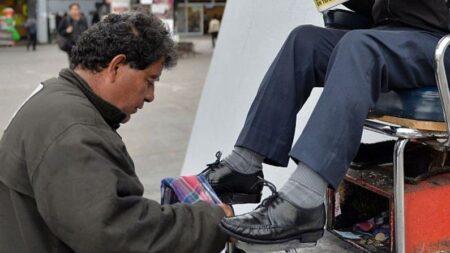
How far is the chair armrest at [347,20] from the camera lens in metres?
2.31

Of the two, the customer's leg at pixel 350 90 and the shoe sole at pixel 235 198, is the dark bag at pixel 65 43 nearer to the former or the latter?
the shoe sole at pixel 235 198

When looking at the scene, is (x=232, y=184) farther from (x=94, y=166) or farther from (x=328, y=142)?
(x=94, y=166)

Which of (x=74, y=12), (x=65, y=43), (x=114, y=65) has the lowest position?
(x=65, y=43)

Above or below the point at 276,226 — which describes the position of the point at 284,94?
above

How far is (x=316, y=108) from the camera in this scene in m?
1.68

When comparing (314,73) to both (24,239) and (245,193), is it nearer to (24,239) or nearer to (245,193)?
(245,193)

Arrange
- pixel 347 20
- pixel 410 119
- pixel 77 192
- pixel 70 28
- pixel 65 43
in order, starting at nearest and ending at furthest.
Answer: pixel 77 192 < pixel 410 119 < pixel 347 20 < pixel 70 28 < pixel 65 43

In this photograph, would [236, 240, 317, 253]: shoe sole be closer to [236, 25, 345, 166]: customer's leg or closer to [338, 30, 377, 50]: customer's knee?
[236, 25, 345, 166]: customer's leg

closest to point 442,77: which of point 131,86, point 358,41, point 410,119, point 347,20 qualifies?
point 410,119

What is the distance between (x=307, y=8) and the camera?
3.71 metres

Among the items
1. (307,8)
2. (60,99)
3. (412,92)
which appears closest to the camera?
(60,99)

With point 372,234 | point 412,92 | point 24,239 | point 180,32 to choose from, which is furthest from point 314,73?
point 180,32

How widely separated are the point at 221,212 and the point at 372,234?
0.69m

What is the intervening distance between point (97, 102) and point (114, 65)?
0.12 m
